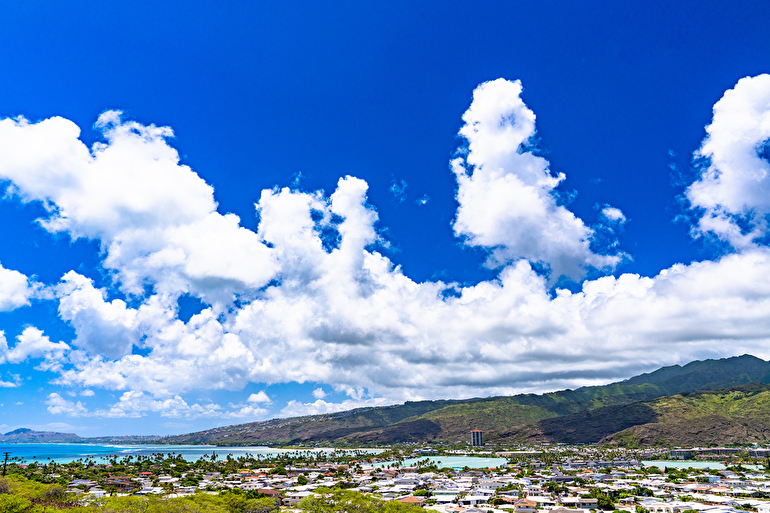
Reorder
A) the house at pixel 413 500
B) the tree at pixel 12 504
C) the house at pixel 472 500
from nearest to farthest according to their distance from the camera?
1. the tree at pixel 12 504
2. the house at pixel 413 500
3. the house at pixel 472 500

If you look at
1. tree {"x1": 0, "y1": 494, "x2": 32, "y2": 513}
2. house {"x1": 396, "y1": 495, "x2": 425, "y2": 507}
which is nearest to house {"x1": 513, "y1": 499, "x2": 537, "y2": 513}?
house {"x1": 396, "y1": 495, "x2": 425, "y2": 507}

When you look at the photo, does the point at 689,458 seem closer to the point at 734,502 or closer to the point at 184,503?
the point at 734,502

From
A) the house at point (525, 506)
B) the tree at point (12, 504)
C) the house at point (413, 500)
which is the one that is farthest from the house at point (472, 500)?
the tree at point (12, 504)

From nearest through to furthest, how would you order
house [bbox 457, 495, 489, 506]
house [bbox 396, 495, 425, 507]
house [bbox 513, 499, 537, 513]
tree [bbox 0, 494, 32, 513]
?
1. tree [bbox 0, 494, 32, 513]
2. house [bbox 513, 499, 537, 513]
3. house [bbox 396, 495, 425, 507]
4. house [bbox 457, 495, 489, 506]

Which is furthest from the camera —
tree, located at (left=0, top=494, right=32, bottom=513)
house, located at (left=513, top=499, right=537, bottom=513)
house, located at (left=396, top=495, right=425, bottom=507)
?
house, located at (left=396, top=495, right=425, bottom=507)

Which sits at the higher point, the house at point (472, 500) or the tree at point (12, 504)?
the tree at point (12, 504)

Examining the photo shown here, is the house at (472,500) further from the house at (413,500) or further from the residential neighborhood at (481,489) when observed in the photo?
the house at (413,500)

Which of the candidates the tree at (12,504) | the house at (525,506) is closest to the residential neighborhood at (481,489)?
the house at (525,506)

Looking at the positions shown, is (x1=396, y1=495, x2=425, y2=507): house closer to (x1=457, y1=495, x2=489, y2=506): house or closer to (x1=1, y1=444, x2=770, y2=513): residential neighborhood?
(x1=1, y1=444, x2=770, y2=513): residential neighborhood

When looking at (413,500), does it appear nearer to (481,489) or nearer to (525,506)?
(525,506)

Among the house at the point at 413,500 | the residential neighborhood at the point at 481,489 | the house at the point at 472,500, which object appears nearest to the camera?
the residential neighborhood at the point at 481,489

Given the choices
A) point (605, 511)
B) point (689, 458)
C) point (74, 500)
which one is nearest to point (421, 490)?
point (605, 511)

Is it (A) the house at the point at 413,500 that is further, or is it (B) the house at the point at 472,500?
(B) the house at the point at 472,500

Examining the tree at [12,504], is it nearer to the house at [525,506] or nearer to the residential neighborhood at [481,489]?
the residential neighborhood at [481,489]
